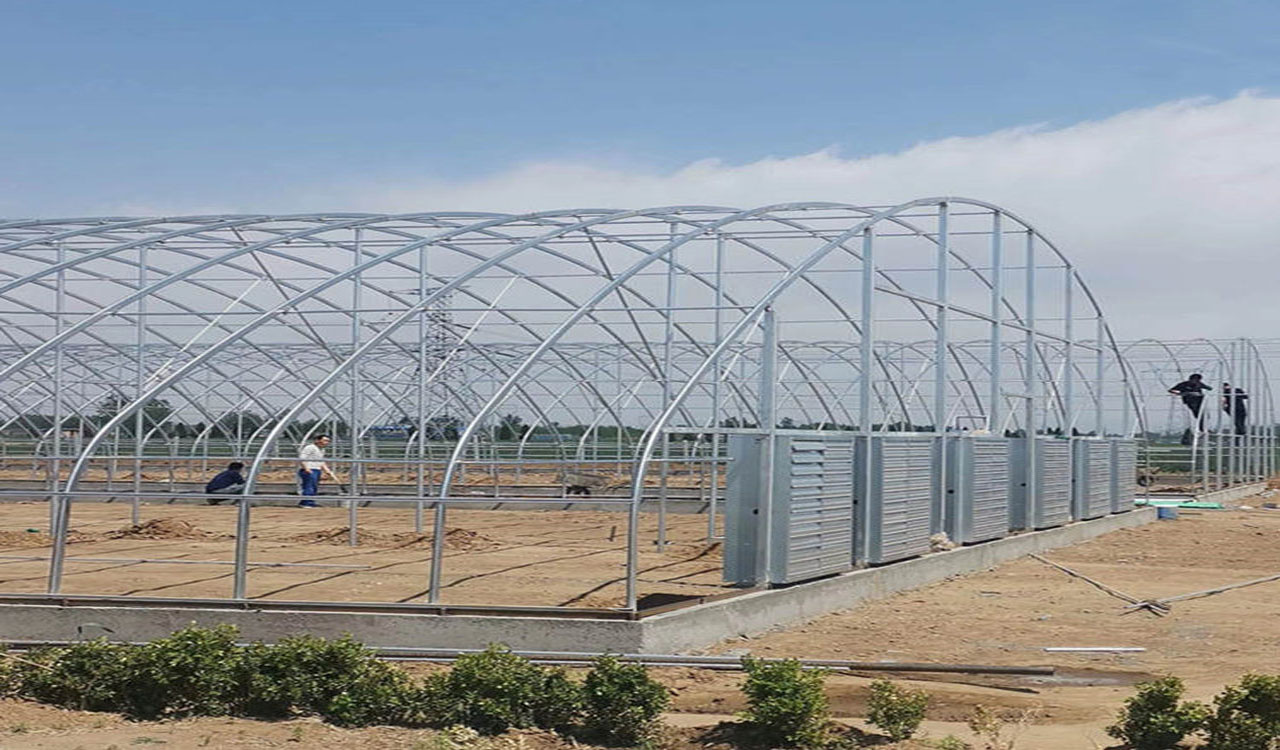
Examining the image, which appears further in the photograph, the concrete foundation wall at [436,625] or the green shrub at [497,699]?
the concrete foundation wall at [436,625]

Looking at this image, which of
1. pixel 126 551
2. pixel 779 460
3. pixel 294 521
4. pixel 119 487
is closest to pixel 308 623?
pixel 779 460

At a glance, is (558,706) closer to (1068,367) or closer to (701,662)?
(701,662)

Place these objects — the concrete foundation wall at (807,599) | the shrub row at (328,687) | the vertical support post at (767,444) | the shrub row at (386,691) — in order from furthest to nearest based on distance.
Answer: the vertical support post at (767,444) < the concrete foundation wall at (807,599) < the shrub row at (328,687) < the shrub row at (386,691)

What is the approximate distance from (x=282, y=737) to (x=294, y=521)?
18296 millimetres

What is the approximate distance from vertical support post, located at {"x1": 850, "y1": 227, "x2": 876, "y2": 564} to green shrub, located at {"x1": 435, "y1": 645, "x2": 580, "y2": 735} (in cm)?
771

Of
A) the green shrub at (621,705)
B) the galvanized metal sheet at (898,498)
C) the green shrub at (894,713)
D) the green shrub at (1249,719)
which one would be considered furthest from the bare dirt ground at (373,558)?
the green shrub at (1249,719)

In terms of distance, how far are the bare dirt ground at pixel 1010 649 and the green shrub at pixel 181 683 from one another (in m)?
0.22

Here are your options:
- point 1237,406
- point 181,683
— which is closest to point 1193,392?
point 1237,406

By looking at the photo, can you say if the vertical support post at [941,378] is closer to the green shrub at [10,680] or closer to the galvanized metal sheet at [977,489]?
the galvanized metal sheet at [977,489]

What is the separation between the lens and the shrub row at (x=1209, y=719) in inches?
343

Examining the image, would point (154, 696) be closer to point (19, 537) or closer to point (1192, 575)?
point (19, 537)

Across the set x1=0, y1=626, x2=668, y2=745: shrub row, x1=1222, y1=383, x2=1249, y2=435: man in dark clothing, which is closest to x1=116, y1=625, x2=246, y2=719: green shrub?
x1=0, y1=626, x2=668, y2=745: shrub row

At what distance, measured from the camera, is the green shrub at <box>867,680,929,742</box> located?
30.1 feet

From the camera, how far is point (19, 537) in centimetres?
2172
